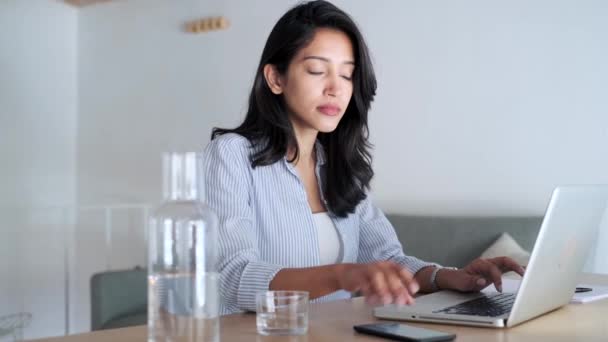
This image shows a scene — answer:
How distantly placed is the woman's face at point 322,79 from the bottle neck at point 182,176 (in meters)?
0.85

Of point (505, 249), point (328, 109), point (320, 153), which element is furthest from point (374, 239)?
point (505, 249)

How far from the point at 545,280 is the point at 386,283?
1.06ft

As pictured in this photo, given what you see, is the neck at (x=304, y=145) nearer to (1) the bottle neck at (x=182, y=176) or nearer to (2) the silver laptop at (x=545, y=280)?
(2) the silver laptop at (x=545, y=280)

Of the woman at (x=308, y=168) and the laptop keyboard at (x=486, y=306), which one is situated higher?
the woman at (x=308, y=168)

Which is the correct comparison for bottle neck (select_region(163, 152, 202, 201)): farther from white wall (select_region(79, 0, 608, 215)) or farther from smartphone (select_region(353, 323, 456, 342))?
white wall (select_region(79, 0, 608, 215))

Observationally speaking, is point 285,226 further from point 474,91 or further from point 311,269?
point 474,91

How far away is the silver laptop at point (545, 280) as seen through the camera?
1116mm

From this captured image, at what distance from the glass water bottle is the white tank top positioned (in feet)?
2.91

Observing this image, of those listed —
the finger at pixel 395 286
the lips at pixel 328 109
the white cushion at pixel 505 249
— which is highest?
the lips at pixel 328 109

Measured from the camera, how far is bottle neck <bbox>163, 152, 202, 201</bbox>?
0.84m

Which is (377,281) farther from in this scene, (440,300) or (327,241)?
(327,241)

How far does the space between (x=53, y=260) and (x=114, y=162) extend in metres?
0.75

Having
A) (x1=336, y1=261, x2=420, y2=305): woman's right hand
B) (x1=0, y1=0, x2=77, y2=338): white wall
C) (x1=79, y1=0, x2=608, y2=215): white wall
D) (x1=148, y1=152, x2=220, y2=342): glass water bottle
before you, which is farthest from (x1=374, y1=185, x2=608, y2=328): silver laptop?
(x1=0, y1=0, x2=77, y2=338): white wall

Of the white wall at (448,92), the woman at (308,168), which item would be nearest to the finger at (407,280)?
the woman at (308,168)
